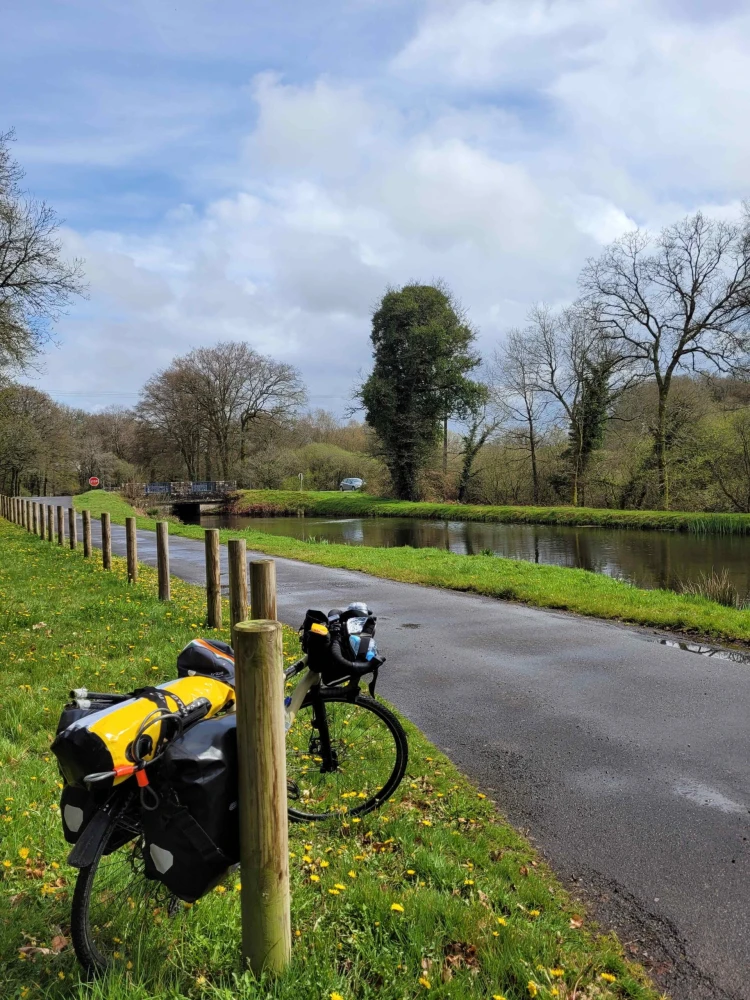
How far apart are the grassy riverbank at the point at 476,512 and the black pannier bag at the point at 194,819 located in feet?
90.7

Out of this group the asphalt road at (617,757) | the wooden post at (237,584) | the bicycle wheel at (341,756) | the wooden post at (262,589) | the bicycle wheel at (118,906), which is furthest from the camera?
the wooden post at (237,584)

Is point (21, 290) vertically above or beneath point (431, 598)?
above

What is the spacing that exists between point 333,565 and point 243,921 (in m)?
13.4

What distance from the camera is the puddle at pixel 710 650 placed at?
7.03m

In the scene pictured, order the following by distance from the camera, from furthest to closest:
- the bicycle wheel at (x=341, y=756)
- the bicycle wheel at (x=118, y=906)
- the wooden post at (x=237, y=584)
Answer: the wooden post at (x=237, y=584) < the bicycle wheel at (x=341, y=756) < the bicycle wheel at (x=118, y=906)

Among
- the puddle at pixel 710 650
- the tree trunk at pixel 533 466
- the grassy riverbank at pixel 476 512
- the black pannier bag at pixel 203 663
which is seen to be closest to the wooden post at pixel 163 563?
the puddle at pixel 710 650

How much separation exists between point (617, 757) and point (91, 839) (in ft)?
11.5

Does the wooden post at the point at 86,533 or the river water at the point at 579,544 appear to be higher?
the wooden post at the point at 86,533

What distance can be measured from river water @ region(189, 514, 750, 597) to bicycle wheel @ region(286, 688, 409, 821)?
39.7ft

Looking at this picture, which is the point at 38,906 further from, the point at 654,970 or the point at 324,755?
the point at 654,970

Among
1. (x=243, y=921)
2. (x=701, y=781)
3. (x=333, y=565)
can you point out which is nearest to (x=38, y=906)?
(x=243, y=921)

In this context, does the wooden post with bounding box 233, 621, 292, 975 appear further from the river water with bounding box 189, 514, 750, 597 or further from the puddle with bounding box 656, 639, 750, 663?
the river water with bounding box 189, 514, 750, 597

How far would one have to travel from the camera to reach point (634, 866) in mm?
3277

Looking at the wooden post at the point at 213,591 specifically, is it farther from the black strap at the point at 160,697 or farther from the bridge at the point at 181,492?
the bridge at the point at 181,492
